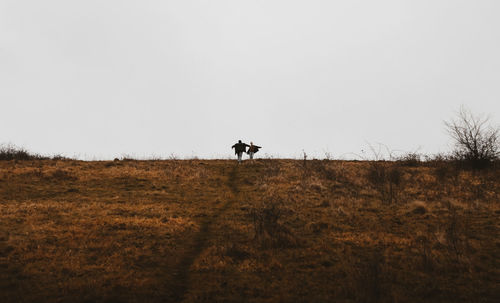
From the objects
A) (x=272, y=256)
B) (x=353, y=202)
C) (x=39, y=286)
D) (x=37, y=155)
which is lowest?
(x=39, y=286)

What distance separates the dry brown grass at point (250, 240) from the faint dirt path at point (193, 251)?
0.04m

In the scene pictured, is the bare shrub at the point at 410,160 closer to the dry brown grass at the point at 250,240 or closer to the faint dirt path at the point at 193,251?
the dry brown grass at the point at 250,240

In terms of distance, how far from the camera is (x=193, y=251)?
35.5 feet

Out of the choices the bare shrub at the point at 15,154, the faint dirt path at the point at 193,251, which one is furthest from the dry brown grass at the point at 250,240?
the bare shrub at the point at 15,154

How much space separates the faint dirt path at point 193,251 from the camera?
8128mm

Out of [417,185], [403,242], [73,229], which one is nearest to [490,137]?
[417,185]

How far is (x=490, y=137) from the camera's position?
23.5 meters

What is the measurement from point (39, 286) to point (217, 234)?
585 centimetres

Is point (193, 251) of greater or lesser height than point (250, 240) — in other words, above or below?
below

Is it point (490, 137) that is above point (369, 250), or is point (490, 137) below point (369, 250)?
above

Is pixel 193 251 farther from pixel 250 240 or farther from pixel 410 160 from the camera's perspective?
pixel 410 160

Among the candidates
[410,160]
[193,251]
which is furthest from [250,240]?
[410,160]

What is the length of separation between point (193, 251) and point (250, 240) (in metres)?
2.06

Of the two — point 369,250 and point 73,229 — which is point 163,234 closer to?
point 73,229
